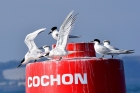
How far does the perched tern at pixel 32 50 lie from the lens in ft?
88.5

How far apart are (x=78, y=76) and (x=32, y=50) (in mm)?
3078

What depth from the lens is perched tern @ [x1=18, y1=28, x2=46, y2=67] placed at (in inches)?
1062

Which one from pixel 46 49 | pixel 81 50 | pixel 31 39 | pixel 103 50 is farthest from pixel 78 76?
pixel 31 39

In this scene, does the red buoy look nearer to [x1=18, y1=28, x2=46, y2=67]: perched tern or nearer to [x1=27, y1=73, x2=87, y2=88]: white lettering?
[x1=27, y1=73, x2=87, y2=88]: white lettering

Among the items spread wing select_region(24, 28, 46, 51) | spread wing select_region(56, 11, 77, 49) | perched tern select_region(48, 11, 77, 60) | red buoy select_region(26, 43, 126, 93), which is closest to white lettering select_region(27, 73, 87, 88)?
red buoy select_region(26, 43, 126, 93)

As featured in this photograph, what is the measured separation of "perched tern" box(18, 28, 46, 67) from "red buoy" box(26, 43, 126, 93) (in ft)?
4.21

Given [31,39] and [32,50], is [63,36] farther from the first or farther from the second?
[31,39]

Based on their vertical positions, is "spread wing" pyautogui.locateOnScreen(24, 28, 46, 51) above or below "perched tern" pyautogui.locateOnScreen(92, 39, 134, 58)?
above

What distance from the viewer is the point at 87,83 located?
25047mm

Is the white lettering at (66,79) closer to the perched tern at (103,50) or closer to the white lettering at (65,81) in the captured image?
the white lettering at (65,81)

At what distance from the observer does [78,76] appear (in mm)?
24938

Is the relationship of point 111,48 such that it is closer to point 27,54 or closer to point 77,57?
point 77,57

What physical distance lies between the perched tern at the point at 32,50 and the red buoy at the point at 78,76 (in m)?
1.28

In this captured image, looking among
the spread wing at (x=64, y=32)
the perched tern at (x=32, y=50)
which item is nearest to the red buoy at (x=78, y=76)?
the spread wing at (x=64, y=32)
